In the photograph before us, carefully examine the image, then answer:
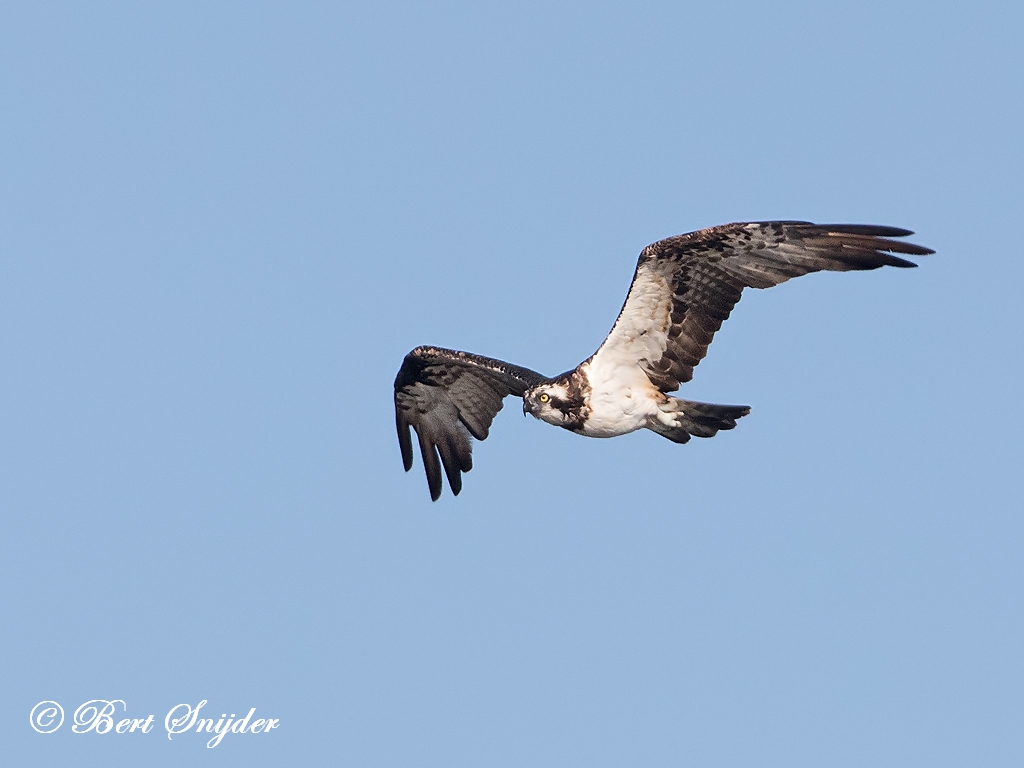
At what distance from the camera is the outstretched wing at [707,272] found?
15219 mm

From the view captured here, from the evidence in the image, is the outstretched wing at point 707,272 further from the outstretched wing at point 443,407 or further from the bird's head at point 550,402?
the outstretched wing at point 443,407

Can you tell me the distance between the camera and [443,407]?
19.8 metres

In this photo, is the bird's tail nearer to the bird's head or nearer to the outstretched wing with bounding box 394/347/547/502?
the bird's head

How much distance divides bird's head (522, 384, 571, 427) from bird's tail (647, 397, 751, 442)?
1028 mm

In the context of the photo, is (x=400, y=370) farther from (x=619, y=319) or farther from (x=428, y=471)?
(x=619, y=319)

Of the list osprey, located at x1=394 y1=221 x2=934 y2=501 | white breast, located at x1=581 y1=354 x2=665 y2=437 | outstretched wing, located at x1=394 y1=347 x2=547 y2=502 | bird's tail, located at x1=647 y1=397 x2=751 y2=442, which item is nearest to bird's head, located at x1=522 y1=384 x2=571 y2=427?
osprey, located at x1=394 y1=221 x2=934 y2=501

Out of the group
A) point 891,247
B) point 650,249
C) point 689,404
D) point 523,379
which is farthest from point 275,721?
Result: point 891,247

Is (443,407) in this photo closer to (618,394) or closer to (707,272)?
(618,394)

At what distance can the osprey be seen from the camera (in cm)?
1530

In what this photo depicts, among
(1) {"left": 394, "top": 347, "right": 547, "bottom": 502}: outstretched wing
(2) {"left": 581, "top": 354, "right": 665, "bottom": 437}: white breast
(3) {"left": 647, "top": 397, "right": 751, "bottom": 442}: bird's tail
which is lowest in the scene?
(3) {"left": 647, "top": 397, "right": 751, "bottom": 442}: bird's tail

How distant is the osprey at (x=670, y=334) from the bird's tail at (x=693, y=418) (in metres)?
0.01

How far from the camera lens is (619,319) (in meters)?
16.2

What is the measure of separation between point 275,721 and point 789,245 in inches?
348

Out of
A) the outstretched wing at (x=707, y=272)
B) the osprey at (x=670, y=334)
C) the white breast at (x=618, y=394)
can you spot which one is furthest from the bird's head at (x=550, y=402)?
the outstretched wing at (x=707, y=272)
